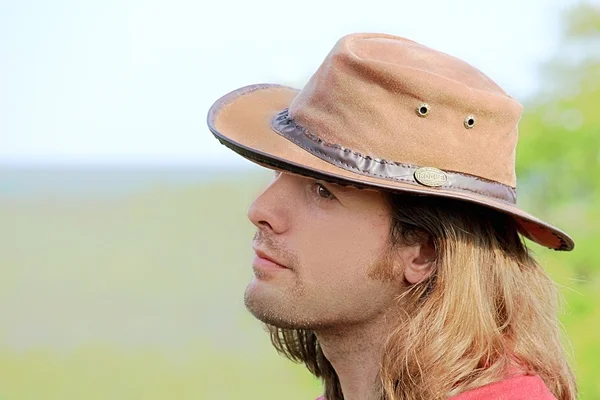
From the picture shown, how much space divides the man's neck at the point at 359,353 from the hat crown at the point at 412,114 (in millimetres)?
484

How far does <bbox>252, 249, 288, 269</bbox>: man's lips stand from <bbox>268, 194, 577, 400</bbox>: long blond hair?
304 millimetres

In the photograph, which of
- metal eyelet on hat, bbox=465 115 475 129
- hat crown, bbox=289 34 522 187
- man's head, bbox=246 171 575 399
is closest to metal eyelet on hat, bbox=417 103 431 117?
hat crown, bbox=289 34 522 187

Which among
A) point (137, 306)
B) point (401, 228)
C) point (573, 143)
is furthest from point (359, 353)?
point (137, 306)

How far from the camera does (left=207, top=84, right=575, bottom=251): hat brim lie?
2262mm

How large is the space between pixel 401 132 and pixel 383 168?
0.10 m

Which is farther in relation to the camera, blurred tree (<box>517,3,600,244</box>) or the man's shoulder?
blurred tree (<box>517,3,600,244</box>)

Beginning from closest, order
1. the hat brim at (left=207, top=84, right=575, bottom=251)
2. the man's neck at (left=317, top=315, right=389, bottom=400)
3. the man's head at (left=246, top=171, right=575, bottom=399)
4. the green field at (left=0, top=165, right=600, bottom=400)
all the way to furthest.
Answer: the hat brim at (left=207, top=84, right=575, bottom=251) → the man's head at (left=246, top=171, right=575, bottom=399) → the man's neck at (left=317, top=315, right=389, bottom=400) → the green field at (left=0, top=165, right=600, bottom=400)

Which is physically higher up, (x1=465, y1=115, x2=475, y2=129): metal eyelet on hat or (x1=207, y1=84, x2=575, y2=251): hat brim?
(x1=465, y1=115, x2=475, y2=129): metal eyelet on hat

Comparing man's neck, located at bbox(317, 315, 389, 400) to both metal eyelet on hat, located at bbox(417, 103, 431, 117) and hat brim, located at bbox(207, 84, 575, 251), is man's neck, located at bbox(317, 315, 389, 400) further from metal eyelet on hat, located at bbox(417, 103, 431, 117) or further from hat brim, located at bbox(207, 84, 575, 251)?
metal eyelet on hat, located at bbox(417, 103, 431, 117)

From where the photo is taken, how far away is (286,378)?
95.5 feet

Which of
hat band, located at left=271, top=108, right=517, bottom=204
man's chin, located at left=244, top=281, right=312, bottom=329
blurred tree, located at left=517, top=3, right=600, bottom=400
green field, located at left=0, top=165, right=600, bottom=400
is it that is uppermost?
hat band, located at left=271, top=108, right=517, bottom=204

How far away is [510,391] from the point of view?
7.52 feet

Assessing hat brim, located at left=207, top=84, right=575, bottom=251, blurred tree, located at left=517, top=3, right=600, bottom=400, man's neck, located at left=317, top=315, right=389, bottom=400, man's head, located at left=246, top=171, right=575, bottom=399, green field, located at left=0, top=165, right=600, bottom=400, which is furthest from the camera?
green field, located at left=0, top=165, right=600, bottom=400

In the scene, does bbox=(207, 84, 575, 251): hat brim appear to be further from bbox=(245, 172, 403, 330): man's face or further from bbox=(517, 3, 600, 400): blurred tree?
bbox=(517, 3, 600, 400): blurred tree
